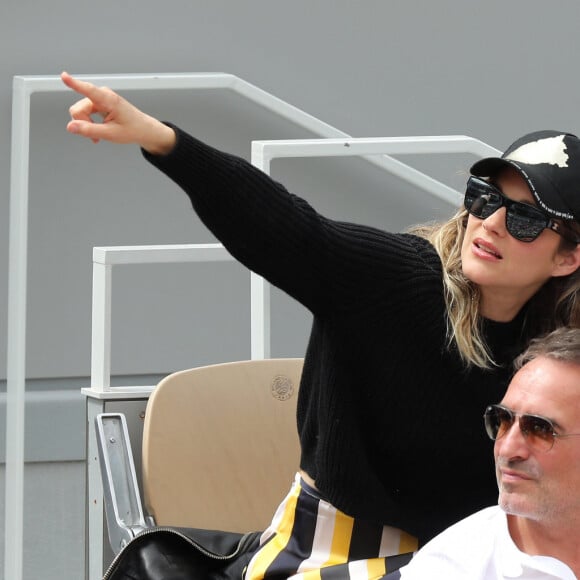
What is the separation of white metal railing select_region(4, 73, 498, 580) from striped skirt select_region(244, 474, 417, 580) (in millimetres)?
723

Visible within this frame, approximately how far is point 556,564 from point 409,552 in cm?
44

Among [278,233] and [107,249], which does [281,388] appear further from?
[278,233]

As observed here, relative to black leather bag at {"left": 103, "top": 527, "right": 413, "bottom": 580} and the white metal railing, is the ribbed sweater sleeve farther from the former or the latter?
the white metal railing

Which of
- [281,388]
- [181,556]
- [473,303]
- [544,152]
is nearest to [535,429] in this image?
[473,303]

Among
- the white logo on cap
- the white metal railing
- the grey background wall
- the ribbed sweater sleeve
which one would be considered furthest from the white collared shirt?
the grey background wall

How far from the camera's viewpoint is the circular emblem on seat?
103 inches

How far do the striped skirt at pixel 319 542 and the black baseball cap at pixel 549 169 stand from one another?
1.82 ft

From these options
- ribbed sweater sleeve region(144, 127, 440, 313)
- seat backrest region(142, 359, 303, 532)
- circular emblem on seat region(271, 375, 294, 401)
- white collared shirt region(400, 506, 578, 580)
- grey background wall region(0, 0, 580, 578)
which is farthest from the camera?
grey background wall region(0, 0, 580, 578)

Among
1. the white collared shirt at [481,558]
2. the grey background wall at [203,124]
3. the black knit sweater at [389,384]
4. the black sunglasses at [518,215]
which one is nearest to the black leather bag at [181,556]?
the black knit sweater at [389,384]

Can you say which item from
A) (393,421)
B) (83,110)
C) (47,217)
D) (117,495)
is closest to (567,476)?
(393,421)

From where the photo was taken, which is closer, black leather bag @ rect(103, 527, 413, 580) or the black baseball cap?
the black baseball cap

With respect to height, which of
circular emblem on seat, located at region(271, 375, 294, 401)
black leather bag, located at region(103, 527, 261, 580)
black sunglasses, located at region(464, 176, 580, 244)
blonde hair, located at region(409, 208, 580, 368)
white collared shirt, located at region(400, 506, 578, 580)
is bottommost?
black leather bag, located at region(103, 527, 261, 580)

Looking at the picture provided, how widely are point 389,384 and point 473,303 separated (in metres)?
0.17

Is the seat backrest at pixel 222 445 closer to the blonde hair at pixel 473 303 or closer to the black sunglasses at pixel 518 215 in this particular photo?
the blonde hair at pixel 473 303
